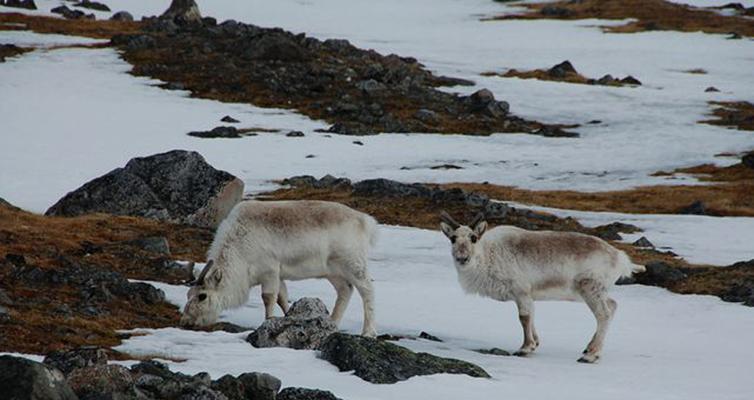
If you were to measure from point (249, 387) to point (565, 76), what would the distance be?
219 ft

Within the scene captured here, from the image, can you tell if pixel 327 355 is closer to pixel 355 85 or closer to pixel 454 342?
pixel 454 342

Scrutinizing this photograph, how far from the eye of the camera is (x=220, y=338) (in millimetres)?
16312

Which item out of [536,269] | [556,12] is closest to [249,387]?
[536,269]

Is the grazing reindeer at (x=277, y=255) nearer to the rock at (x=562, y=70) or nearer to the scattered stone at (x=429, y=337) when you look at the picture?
the scattered stone at (x=429, y=337)

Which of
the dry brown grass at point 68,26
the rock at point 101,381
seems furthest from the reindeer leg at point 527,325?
the dry brown grass at point 68,26

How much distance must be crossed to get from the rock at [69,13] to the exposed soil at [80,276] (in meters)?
62.1

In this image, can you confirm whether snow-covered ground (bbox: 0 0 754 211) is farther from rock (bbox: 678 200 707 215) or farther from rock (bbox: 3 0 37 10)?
rock (bbox: 3 0 37 10)

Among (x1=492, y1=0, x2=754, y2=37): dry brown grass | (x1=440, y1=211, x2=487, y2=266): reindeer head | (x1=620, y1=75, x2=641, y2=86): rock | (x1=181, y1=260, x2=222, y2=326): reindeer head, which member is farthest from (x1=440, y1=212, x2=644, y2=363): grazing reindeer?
(x1=492, y1=0, x2=754, y2=37): dry brown grass

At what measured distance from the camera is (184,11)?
272 ft

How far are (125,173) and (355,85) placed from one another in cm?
3381

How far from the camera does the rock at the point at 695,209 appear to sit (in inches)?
1571

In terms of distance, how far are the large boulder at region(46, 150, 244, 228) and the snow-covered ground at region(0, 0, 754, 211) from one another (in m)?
3.47

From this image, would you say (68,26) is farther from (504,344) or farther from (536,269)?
(536,269)

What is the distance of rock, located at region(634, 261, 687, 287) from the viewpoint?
88.1 feet
